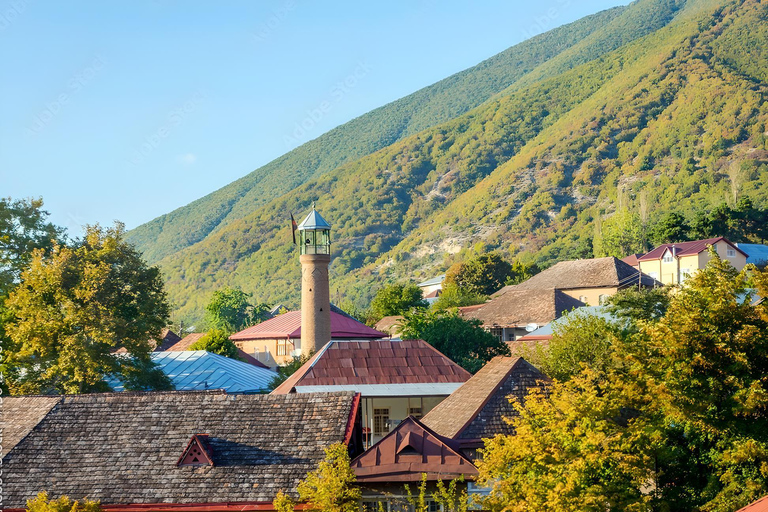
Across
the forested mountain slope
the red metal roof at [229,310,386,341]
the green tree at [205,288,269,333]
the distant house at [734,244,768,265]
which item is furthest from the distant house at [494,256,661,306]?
the green tree at [205,288,269,333]

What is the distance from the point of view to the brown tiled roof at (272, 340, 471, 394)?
4047cm

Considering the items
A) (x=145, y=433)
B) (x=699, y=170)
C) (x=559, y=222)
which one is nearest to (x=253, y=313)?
(x=559, y=222)

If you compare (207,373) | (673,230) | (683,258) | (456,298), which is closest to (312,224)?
(207,373)

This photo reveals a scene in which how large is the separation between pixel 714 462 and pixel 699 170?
141m

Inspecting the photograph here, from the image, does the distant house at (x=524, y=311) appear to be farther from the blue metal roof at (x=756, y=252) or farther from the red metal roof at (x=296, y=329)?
the blue metal roof at (x=756, y=252)

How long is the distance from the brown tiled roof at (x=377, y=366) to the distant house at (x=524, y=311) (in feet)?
127

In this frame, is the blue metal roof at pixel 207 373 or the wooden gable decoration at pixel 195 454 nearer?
the wooden gable decoration at pixel 195 454

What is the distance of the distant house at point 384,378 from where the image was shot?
131ft

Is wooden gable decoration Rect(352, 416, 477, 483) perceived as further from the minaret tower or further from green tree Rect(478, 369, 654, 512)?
the minaret tower

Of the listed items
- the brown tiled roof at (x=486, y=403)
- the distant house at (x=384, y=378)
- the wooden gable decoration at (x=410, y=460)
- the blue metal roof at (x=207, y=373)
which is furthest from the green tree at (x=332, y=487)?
the blue metal roof at (x=207, y=373)

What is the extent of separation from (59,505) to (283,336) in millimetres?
59459

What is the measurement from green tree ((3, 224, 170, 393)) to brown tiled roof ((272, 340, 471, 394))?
10461 millimetres

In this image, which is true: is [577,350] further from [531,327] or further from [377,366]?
[531,327]

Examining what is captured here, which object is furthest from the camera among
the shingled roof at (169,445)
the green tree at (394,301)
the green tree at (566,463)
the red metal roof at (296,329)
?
the green tree at (394,301)
